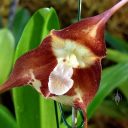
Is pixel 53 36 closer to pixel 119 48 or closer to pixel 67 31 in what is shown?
pixel 67 31

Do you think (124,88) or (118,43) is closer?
(124,88)

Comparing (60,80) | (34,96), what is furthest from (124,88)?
(60,80)

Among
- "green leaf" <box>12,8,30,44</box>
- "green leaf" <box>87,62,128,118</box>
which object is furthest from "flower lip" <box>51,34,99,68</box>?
"green leaf" <box>12,8,30,44</box>

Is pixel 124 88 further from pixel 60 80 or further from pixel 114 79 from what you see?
pixel 60 80

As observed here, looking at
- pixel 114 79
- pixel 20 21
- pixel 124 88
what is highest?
pixel 20 21

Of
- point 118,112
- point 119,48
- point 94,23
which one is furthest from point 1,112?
point 119,48

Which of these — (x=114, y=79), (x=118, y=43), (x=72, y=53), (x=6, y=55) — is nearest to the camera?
(x=72, y=53)
